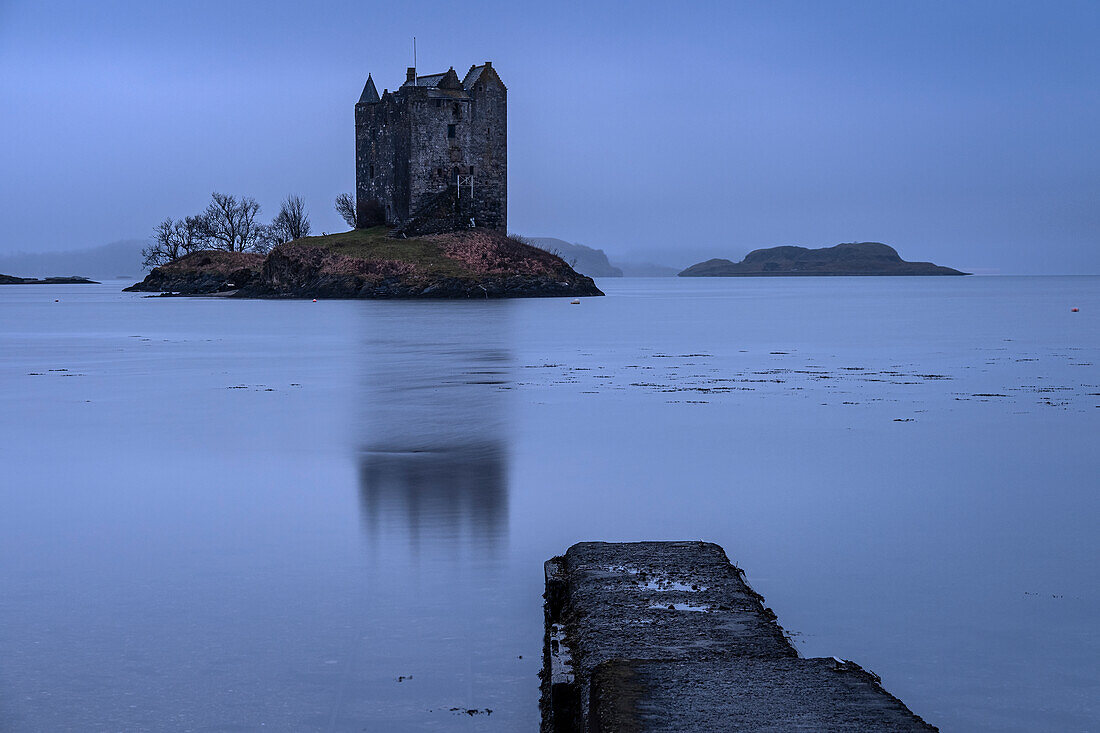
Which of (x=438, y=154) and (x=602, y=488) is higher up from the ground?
(x=438, y=154)

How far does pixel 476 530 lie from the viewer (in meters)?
7.21

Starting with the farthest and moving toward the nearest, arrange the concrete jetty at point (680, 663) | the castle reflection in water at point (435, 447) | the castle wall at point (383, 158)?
the castle wall at point (383, 158), the castle reflection in water at point (435, 447), the concrete jetty at point (680, 663)

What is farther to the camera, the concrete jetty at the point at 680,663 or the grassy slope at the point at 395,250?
the grassy slope at the point at 395,250

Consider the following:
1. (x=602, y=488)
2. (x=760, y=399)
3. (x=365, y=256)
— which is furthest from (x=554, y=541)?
(x=365, y=256)

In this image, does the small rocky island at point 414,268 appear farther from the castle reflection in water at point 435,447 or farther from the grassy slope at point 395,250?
the castle reflection in water at point 435,447

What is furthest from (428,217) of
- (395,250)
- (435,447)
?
(435,447)

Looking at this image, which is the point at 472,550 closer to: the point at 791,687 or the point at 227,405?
the point at 791,687

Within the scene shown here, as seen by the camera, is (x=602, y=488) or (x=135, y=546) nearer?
(x=135, y=546)

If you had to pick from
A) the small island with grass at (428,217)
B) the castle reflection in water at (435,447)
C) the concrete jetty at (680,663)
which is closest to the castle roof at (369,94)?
the small island with grass at (428,217)

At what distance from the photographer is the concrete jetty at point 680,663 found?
3.91 meters

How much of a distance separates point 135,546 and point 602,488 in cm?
353

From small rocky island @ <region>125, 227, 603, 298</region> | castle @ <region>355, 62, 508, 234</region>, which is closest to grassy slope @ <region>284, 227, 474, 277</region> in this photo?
small rocky island @ <region>125, 227, 603, 298</region>

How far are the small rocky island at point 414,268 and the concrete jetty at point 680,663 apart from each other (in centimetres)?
5600

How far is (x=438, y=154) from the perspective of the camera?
66188 mm
